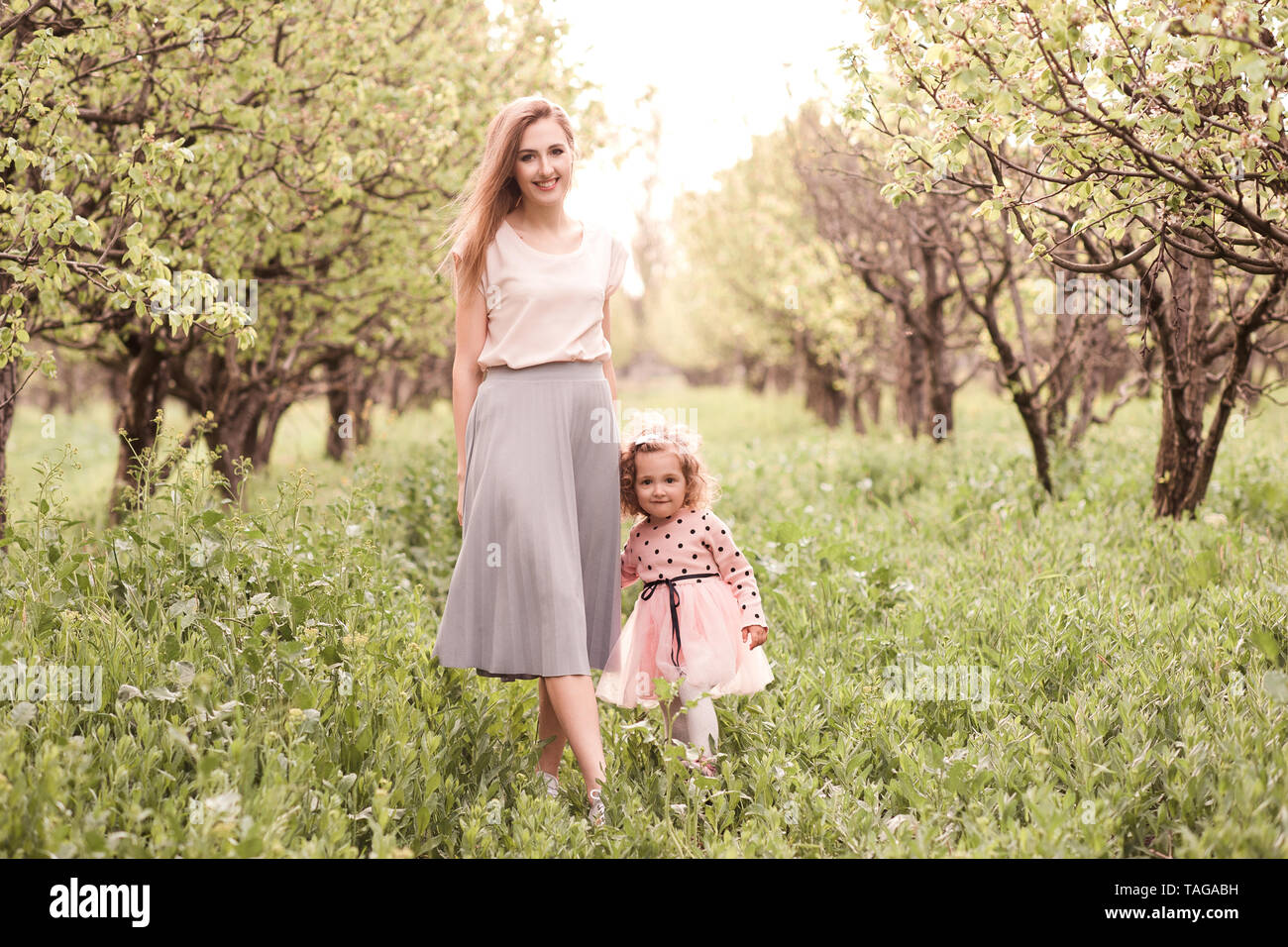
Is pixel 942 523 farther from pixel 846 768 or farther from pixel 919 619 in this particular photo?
pixel 846 768

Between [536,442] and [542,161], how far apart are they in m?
1.05

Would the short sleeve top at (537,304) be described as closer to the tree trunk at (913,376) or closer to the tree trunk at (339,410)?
the tree trunk at (913,376)

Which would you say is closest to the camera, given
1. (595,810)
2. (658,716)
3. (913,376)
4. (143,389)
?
→ (595,810)

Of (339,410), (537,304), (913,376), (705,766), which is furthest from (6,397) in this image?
(913,376)

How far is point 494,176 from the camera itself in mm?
3506

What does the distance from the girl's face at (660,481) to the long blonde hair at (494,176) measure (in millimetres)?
975

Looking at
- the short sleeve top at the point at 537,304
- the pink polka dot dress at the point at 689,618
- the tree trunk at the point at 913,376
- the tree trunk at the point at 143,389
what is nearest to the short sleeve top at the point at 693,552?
the pink polka dot dress at the point at 689,618

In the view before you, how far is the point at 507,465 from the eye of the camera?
132 inches

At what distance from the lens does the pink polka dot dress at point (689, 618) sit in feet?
11.9

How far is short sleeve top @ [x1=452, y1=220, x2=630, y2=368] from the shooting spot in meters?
3.43

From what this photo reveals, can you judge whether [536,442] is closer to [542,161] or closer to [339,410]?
A: [542,161]

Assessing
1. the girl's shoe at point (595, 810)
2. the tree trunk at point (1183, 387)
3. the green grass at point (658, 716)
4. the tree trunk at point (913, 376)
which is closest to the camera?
the green grass at point (658, 716)

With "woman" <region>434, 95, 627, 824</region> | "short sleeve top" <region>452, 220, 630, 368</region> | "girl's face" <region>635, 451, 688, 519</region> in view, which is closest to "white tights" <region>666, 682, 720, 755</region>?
"woman" <region>434, 95, 627, 824</region>

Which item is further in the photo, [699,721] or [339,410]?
[339,410]
